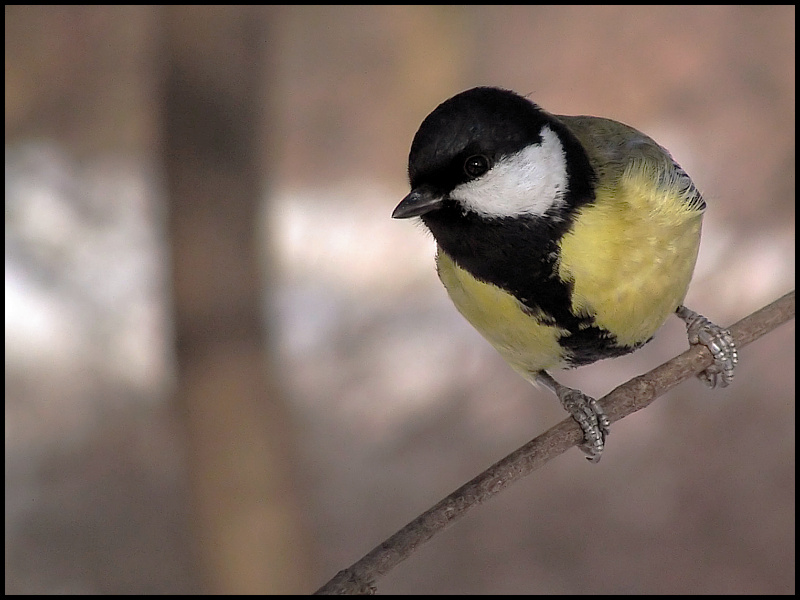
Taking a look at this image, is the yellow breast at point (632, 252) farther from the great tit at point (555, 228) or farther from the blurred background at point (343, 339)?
the blurred background at point (343, 339)

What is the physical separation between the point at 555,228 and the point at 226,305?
0.56 m

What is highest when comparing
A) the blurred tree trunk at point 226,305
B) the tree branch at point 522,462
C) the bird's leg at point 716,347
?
Result: the blurred tree trunk at point 226,305

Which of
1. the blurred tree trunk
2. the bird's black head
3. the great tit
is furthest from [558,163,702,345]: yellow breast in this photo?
the blurred tree trunk

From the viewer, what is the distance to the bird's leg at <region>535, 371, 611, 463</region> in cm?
76

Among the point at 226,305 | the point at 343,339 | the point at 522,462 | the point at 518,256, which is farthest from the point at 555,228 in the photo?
the point at 343,339

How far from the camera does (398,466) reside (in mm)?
1358

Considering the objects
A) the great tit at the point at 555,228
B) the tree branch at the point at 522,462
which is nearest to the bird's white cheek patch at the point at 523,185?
the great tit at the point at 555,228

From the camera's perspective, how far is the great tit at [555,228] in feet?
1.88

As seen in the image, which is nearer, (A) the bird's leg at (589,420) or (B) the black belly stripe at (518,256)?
(B) the black belly stripe at (518,256)

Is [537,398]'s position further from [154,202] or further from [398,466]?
[154,202]

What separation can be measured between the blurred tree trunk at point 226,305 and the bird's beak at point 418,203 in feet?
1.40

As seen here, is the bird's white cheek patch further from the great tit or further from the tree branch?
the tree branch

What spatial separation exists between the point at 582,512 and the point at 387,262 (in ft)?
1.66

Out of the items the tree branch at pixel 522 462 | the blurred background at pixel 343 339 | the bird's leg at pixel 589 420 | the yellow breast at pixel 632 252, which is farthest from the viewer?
the blurred background at pixel 343 339
